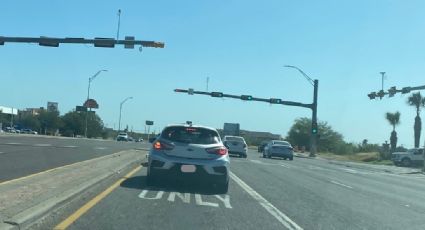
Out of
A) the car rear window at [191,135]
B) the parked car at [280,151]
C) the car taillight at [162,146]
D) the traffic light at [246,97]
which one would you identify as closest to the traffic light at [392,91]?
the parked car at [280,151]

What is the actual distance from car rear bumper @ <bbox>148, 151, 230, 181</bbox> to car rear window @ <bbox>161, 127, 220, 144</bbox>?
0.55 meters

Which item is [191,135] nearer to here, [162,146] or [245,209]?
[162,146]

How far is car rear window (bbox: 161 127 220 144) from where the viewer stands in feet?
53.5

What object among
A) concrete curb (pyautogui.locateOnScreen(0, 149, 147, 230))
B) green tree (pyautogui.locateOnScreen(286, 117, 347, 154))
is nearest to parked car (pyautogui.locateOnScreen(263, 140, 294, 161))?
concrete curb (pyautogui.locateOnScreen(0, 149, 147, 230))

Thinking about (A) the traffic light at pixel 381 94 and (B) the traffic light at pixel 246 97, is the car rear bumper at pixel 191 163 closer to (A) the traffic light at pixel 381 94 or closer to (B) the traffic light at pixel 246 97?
(A) the traffic light at pixel 381 94

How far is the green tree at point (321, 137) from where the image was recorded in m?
113

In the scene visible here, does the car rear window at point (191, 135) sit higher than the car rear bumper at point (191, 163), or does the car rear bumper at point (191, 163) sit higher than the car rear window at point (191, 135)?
the car rear window at point (191, 135)

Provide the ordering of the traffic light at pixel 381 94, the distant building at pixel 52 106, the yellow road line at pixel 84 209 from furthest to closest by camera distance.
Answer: the distant building at pixel 52 106 < the traffic light at pixel 381 94 < the yellow road line at pixel 84 209

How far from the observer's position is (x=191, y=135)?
16.4 meters

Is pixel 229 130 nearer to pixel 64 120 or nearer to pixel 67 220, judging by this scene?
pixel 64 120

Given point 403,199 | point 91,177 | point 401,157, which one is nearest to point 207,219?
point 91,177

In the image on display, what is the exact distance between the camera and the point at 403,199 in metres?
19.2

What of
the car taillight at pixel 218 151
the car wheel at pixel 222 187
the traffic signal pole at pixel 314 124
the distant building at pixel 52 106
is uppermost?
the distant building at pixel 52 106

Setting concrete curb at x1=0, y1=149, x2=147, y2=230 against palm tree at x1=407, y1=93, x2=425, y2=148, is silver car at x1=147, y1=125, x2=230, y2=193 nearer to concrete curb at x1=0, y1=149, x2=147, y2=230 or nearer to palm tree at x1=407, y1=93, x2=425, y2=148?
concrete curb at x1=0, y1=149, x2=147, y2=230
